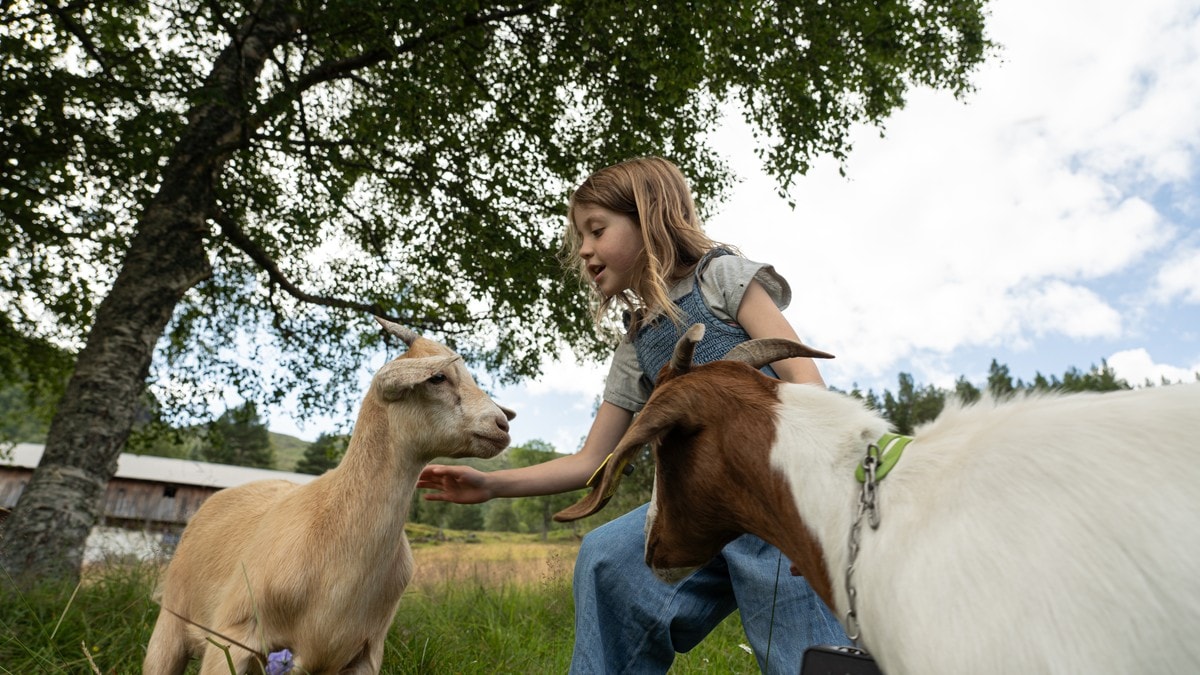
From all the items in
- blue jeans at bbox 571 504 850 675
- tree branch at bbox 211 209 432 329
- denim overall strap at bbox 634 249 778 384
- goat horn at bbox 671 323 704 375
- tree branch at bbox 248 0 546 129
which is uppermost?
tree branch at bbox 248 0 546 129

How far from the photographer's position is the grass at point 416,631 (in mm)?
4805

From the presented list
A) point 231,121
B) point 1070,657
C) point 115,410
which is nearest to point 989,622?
point 1070,657

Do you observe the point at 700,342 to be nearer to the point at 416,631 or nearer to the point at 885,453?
the point at 885,453

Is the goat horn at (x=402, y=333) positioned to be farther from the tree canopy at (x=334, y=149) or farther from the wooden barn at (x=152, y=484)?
the wooden barn at (x=152, y=484)

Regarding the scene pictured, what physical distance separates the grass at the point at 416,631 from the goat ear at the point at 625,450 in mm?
2273

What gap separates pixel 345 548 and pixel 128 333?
236 inches

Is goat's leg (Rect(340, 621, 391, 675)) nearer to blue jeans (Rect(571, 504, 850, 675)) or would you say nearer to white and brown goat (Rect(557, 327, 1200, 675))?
blue jeans (Rect(571, 504, 850, 675))

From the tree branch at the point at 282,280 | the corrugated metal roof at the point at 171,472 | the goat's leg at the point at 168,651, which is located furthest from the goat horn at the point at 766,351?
the corrugated metal roof at the point at 171,472

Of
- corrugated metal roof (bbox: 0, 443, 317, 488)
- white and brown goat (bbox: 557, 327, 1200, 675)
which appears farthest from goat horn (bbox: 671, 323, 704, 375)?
corrugated metal roof (bbox: 0, 443, 317, 488)

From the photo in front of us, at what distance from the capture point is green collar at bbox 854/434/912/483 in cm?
190

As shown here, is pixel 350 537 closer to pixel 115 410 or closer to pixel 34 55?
pixel 115 410

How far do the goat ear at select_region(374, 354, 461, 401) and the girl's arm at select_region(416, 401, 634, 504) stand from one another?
47 centimetres

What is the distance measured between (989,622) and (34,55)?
10.6 meters

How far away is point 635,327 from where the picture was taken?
336 cm
